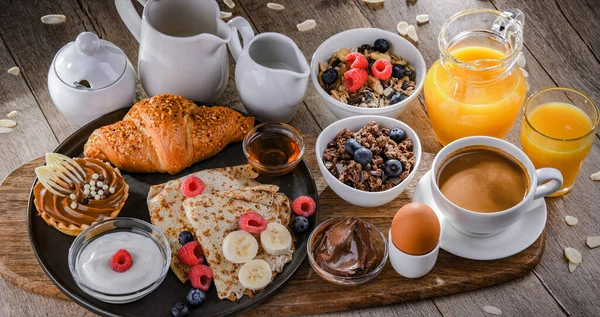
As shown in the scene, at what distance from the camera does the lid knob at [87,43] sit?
95.0 inches

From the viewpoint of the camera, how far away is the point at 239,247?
225 centimetres

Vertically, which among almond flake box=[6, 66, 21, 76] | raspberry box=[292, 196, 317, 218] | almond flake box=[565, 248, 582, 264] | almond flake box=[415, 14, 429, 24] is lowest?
almond flake box=[565, 248, 582, 264]

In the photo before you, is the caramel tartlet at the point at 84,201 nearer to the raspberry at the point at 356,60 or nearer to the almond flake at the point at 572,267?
the raspberry at the point at 356,60

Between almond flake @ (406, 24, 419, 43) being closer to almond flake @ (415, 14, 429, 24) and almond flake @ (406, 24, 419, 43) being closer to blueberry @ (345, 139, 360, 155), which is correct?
almond flake @ (415, 14, 429, 24)

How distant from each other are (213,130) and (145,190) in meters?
0.26

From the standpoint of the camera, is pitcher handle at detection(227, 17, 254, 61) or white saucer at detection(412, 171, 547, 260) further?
pitcher handle at detection(227, 17, 254, 61)

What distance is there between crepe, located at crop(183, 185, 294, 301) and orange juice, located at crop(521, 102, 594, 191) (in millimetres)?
710

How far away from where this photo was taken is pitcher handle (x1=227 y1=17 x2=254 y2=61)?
2.55 meters

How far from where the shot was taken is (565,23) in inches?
113

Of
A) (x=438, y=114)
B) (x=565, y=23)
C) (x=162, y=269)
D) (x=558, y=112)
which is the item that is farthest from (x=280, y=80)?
(x=565, y=23)

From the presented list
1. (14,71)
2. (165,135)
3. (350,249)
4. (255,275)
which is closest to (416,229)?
(350,249)

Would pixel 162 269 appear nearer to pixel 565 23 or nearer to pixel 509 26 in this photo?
pixel 509 26

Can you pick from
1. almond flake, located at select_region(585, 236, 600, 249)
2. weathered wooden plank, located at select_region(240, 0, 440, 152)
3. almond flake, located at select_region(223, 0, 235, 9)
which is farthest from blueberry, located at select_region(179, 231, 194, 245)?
almond flake, located at select_region(585, 236, 600, 249)

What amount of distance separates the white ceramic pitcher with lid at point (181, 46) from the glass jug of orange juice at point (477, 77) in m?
0.63
